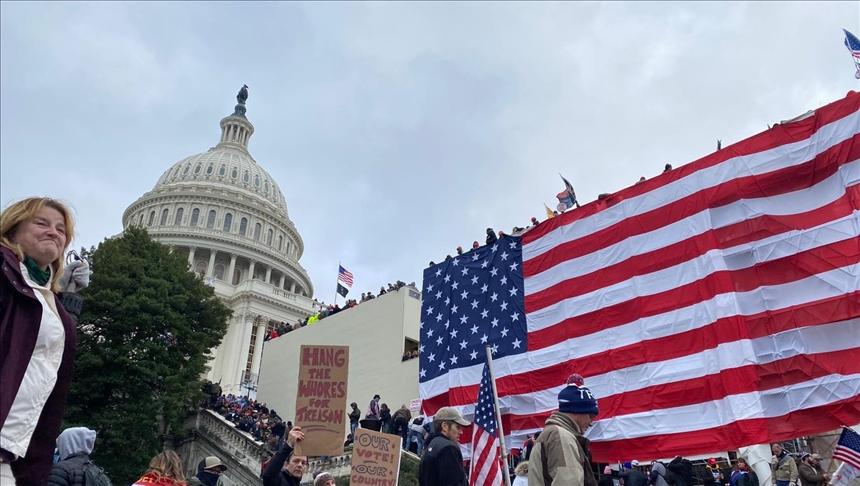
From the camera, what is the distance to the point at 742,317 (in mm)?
11234

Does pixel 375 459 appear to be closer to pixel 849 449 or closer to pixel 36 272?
pixel 36 272

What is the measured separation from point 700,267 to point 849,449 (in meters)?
4.55

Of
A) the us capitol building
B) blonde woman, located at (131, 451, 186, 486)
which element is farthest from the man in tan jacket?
the us capitol building

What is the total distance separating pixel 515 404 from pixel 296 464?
9.89 meters

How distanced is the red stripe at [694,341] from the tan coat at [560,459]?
818 centimetres

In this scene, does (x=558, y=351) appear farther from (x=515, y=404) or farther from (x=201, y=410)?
(x=201, y=410)

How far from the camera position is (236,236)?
74188 mm

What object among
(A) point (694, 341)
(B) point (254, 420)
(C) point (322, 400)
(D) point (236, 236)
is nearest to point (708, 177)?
(A) point (694, 341)

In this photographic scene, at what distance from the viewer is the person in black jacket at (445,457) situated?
5.55m

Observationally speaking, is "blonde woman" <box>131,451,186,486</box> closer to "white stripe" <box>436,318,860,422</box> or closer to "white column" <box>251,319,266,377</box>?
"white stripe" <box>436,318,860,422</box>

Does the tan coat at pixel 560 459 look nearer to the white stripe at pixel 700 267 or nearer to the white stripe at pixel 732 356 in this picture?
the white stripe at pixel 732 356

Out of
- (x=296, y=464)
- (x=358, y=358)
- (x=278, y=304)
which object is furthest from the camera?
(x=278, y=304)

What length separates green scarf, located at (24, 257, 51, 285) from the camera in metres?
2.77

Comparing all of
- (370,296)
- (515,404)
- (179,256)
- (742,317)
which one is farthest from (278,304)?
(742,317)
